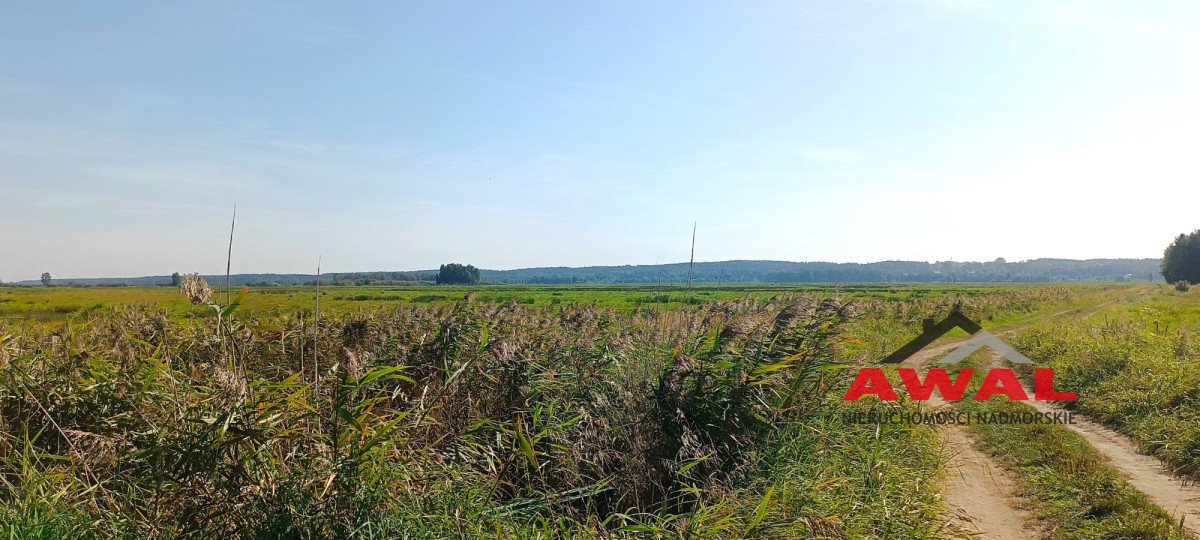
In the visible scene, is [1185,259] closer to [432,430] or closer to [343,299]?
[343,299]

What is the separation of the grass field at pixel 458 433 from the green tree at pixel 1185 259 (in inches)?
3637

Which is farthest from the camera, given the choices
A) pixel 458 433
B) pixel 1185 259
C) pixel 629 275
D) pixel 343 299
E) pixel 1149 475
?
pixel 1185 259

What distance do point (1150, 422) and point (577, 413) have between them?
7631 millimetres

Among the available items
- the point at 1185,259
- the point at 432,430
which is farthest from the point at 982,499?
the point at 1185,259

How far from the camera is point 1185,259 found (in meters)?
78.2

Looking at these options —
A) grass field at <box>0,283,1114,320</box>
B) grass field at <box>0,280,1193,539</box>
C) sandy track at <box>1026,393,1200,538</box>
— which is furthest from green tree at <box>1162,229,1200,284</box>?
grass field at <box>0,280,1193,539</box>

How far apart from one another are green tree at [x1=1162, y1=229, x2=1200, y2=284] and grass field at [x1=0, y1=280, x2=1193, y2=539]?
303 feet

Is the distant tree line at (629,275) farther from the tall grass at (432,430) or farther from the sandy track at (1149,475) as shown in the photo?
the sandy track at (1149,475)

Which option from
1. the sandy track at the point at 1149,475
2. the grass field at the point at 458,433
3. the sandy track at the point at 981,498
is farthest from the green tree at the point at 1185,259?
the grass field at the point at 458,433

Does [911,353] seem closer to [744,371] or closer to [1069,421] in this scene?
[1069,421]

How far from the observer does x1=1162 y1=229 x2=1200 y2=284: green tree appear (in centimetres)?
7738

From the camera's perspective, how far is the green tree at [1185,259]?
77375mm

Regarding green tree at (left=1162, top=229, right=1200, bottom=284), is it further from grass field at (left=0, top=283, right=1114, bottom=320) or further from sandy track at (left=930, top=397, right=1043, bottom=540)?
sandy track at (left=930, top=397, right=1043, bottom=540)

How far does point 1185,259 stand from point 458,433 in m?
98.0
